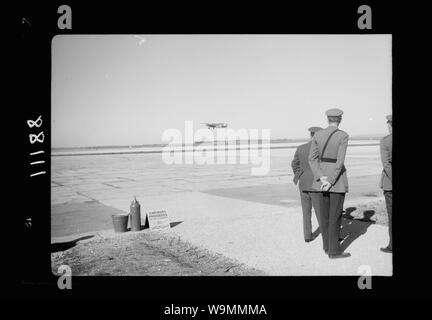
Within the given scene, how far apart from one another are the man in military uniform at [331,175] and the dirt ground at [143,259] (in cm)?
142

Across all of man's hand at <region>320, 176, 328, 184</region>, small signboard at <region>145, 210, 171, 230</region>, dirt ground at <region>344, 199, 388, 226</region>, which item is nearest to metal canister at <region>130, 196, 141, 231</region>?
small signboard at <region>145, 210, 171, 230</region>

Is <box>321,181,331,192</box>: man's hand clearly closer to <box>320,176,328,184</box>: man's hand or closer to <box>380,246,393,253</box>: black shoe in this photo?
<box>320,176,328,184</box>: man's hand

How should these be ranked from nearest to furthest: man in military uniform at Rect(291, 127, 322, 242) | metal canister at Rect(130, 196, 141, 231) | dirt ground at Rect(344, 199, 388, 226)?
man in military uniform at Rect(291, 127, 322, 242) < metal canister at Rect(130, 196, 141, 231) < dirt ground at Rect(344, 199, 388, 226)

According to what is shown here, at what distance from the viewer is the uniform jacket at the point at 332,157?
5516 mm

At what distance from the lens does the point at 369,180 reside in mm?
14438

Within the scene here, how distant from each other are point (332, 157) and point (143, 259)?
3.45 m

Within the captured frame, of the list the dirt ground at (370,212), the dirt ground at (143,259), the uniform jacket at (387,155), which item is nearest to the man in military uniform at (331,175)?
the uniform jacket at (387,155)

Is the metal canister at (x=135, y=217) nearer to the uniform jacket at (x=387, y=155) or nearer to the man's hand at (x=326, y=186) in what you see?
the man's hand at (x=326, y=186)

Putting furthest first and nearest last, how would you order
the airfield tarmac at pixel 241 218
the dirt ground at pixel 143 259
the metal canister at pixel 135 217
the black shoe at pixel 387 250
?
the metal canister at pixel 135 217 < the black shoe at pixel 387 250 < the airfield tarmac at pixel 241 218 < the dirt ground at pixel 143 259

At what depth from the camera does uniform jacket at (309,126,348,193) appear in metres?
5.52

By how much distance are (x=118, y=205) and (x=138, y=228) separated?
3.23 m

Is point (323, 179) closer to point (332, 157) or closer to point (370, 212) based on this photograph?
point (332, 157)
